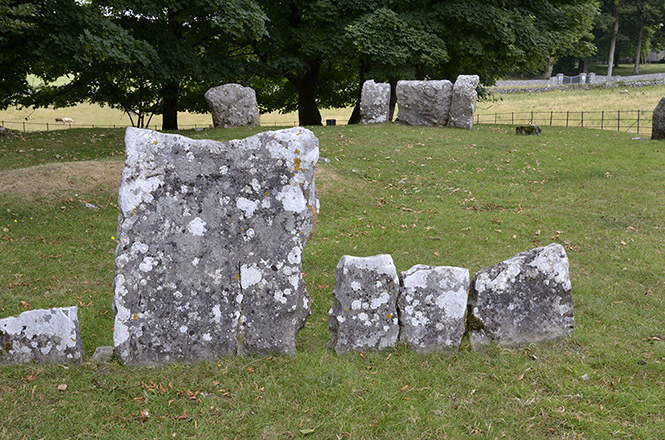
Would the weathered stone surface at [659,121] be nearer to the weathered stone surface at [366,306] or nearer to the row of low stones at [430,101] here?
the row of low stones at [430,101]

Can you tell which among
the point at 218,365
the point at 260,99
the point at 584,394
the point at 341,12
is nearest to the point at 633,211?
the point at 584,394

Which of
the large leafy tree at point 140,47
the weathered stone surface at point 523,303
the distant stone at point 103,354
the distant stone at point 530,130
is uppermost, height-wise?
the large leafy tree at point 140,47

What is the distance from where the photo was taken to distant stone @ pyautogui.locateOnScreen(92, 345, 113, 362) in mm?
5688

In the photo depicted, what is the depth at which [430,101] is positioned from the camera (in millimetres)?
23672

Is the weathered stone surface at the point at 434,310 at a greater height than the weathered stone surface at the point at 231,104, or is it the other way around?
the weathered stone surface at the point at 231,104

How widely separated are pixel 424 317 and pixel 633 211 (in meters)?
9.24

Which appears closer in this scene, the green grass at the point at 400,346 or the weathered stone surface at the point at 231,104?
the green grass at the point at 400,346

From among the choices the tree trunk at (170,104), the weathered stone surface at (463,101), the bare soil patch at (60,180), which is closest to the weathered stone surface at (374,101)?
the weathered stone surface at (463,101)

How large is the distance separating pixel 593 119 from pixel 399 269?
111 ft

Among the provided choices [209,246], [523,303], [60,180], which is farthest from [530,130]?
[209,246]

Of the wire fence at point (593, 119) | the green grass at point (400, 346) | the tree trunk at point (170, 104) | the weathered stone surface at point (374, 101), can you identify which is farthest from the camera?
the wire fence at point (593, 119)

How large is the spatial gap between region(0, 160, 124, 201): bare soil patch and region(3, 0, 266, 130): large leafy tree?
18.4 feet

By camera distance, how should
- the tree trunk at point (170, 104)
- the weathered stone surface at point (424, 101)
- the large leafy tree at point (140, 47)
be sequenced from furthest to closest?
the tree trunk at point (170, 104)
the weathered stone surface at point (424, 101)
the large leafy tree at point (140, 47)

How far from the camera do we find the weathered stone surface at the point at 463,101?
75.8 ft
